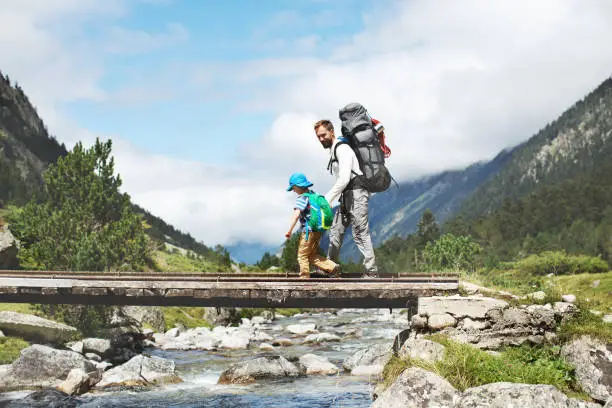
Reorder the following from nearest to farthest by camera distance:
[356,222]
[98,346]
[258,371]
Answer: [356,222] < [258,371] < [98,346]

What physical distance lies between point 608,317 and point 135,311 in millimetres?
31387

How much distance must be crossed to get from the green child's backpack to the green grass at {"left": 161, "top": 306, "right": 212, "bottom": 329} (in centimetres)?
3113

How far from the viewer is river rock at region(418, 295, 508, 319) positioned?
10891mm

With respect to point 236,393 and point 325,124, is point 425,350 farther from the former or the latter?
point 236,393

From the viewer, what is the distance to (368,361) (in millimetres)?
22875

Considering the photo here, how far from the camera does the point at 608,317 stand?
35.4ft

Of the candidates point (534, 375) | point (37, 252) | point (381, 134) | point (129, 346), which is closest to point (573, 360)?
point (534, 375)

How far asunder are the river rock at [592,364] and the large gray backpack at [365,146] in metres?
4.44

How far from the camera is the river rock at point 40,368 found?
19594 mm

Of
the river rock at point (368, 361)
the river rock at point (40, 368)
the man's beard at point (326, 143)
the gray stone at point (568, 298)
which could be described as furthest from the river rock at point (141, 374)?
the gray stone at point (568, 298)

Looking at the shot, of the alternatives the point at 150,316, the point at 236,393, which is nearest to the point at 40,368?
the point at 236,393

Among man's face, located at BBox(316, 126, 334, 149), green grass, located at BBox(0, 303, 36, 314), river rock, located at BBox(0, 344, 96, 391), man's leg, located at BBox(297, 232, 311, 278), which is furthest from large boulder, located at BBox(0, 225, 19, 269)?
man's face, located at BBox(316, 126, 334, 149)

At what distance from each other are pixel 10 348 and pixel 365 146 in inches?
712

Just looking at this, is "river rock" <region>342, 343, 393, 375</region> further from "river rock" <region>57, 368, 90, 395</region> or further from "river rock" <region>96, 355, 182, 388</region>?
"river rock" <region>57, 368, 90, 395</region>
